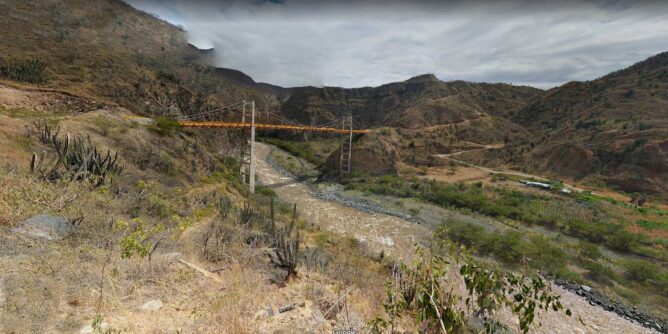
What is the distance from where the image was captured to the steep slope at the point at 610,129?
26016 mm

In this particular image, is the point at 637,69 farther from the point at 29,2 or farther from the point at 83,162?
the point at 29,2

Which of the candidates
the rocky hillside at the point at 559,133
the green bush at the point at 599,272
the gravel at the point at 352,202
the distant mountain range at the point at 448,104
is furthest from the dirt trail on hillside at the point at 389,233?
the distant mountain range at the point at 448,104

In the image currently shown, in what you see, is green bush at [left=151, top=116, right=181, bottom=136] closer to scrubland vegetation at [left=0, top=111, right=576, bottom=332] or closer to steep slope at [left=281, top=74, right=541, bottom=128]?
scrubland vegetation at [left=0, top=111, right=576, bottom=332]

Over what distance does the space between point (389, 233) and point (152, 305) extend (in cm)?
1453

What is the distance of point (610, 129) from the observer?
32125 millimetres

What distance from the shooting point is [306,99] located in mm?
74312

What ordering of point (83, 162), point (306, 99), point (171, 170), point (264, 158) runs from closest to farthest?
point (83, 162), point (171, 170), point (264, 158), point (306, 99)

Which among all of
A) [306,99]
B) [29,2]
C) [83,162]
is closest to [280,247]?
[83,162]

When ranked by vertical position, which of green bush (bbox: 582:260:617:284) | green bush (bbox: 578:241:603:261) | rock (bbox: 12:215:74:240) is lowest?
green bush (bbox: 582:260:617:284)

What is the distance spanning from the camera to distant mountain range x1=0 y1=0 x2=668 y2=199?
2464 centimetres

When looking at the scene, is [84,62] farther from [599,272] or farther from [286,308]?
[599,272]

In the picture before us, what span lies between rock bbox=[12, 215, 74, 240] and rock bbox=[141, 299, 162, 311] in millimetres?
2287

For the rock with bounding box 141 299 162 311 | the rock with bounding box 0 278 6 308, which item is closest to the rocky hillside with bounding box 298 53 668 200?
the rock with bounding box 141 299 162 311

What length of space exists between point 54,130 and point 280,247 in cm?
1130
